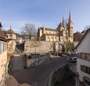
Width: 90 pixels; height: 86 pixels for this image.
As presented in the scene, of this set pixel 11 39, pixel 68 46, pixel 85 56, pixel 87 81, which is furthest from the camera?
pixel 68 46

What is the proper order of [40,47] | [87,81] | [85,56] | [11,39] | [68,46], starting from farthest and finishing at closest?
1. [68,46]
2. [40,47]
3. [11,39]
4. [85,56]
5. [87,81]

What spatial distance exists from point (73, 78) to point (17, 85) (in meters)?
12.6

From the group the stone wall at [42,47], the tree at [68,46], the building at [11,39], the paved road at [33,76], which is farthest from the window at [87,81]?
the tree at [68,46]

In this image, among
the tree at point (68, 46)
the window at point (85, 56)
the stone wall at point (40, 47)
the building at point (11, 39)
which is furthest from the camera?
the tree at point (68, 46)

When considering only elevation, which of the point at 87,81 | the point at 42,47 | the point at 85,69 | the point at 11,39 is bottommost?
the point at 87,81

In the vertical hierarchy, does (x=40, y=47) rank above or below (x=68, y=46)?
below

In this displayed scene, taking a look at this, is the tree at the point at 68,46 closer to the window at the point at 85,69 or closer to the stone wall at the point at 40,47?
the stone wall at the point at 40,47

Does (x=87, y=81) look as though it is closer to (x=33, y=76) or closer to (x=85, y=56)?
(x=85, y=56)

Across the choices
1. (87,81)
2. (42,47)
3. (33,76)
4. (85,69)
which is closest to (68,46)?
(42,47)

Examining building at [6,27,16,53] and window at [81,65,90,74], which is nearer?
window at [81,65,90,74]

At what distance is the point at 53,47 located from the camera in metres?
29.6

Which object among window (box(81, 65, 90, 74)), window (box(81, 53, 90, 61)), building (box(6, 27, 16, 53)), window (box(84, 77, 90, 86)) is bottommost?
window (box(84, 77, 90, 86))

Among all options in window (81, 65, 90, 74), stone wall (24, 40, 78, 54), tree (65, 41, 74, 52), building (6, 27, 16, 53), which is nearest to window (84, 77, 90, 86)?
window (81, 65, 90, 74)

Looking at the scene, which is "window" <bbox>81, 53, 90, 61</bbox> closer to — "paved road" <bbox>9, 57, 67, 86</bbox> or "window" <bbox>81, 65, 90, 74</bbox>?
"window" <bbox>81, 65, 90, 74</bbox>
